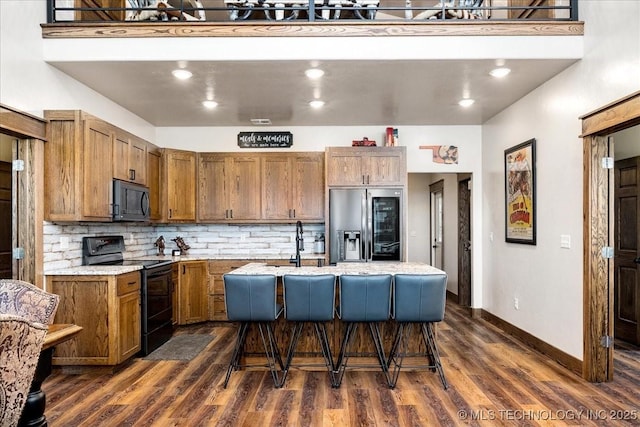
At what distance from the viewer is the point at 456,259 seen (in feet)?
22.6

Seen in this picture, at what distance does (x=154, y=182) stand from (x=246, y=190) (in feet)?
3.77

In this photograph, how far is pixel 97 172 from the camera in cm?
393

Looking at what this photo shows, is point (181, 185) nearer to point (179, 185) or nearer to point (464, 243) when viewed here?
point (179, 185)

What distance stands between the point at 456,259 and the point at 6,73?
6.05 meters

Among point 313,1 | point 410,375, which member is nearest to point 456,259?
point 410,375

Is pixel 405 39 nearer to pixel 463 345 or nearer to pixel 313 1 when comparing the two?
pixel 313 1

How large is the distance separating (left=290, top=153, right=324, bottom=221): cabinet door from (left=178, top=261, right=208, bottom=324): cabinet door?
4.64ft

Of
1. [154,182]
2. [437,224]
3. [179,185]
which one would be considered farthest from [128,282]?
[437,224]

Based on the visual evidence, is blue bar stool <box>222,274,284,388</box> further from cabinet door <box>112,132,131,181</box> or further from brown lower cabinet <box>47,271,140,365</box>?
cabinet door <box>112,132,131,181</box>

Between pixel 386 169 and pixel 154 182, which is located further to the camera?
pixel 386 169

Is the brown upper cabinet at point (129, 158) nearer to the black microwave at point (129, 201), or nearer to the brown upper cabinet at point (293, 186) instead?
the black microwave at point (129, 201)

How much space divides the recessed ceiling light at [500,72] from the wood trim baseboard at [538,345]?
8.27 feet

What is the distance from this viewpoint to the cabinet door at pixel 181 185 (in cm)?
556

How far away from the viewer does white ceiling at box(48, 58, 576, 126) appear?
3.70m
